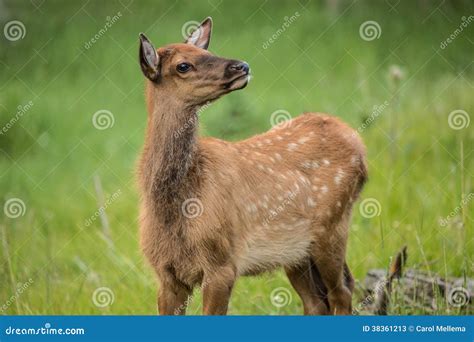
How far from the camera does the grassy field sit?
9617 millimetres

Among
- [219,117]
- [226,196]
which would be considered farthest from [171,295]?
[219,117]

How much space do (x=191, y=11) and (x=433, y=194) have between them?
12.5ft

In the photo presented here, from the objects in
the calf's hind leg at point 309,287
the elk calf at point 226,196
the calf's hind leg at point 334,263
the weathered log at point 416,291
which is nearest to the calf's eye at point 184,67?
the elk calf at point 226,196

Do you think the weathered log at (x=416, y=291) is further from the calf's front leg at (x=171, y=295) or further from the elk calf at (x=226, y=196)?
the calf's front leg at (x=171, y=295)

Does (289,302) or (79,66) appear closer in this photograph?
(289,302)

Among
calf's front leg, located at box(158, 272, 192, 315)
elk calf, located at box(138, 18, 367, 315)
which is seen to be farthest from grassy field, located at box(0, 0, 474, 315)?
calf's front leg, located at box(158, 272, 192, 315)

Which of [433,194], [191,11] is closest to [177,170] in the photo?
[433,194]

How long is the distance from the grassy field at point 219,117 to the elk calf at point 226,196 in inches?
40.6

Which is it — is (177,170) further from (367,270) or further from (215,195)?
(367,270)

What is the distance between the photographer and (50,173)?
39.1ft

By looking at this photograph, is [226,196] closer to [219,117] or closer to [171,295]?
[171,295]

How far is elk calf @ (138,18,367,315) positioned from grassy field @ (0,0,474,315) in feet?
3.39

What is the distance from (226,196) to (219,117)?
4231 millimetres

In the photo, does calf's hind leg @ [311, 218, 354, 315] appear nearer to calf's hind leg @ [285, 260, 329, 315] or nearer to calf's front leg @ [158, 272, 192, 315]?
calf's hind leg @ [285, 260, 329, 315]
